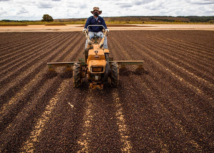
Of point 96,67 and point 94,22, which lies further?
point 94,22

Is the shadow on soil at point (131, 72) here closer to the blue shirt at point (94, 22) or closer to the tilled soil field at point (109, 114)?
the tilled soil field at point (109, 114)

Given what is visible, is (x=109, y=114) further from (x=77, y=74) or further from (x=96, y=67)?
(x=77, y=74)

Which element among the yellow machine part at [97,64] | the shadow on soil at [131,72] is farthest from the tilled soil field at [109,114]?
the yellow machine part at [97,64]

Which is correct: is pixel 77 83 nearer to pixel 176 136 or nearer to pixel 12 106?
pixel 12 106

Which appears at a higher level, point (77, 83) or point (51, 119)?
point (77, 83)

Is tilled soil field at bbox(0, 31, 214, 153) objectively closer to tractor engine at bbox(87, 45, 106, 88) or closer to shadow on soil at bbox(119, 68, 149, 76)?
shadow on soil at bbox(119, 68, 149, 76)

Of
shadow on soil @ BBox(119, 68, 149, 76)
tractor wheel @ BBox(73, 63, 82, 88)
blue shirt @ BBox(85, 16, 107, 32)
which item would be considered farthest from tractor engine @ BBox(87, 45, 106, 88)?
shadow on soil @ BBox(119, 68, 149, 76)

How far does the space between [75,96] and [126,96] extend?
141cm

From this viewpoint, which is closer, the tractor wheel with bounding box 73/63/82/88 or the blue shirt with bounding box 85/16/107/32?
the tractor wheel with bounding box 73/63/82/88

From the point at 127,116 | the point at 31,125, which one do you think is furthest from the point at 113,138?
the point at 31,125

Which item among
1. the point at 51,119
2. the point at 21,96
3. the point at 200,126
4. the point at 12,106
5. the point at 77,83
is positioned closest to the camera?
the point at 200,126

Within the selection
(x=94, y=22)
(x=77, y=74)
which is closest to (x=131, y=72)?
(x=94, y=22)

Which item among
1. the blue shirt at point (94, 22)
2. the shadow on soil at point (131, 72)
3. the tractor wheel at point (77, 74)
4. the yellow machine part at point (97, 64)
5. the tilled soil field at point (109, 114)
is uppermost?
the blue shirt at point (94, 22)

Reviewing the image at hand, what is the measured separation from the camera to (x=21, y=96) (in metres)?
3.77
